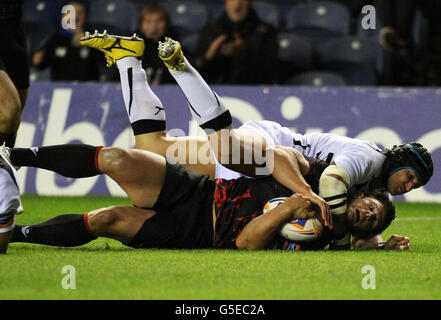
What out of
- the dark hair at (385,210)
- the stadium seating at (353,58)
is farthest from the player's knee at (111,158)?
the stadium seating at (353,58)

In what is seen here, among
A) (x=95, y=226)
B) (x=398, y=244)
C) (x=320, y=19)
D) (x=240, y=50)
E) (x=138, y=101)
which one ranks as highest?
(x=320, y=19)

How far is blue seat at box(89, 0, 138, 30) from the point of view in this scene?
9852 mm

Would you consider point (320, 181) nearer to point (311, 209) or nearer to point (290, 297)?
point (311, 209)

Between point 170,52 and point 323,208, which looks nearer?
point 323,208

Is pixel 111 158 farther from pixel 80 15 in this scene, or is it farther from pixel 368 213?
Answer: pixel 80 15

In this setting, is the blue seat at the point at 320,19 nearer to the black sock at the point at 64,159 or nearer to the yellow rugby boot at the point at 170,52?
the yellow rugby boot at the point at 170,52

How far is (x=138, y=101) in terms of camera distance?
5.23m

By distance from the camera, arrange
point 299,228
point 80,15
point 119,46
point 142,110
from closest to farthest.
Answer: point 299,228 < point 142,110 < point 119,46 < point 80,15

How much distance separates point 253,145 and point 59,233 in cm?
120

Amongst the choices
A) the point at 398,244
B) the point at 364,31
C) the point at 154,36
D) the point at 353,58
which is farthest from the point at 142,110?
the point at 364,31

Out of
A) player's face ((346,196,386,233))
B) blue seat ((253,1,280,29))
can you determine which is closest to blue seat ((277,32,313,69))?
blue seat ((253,1,280,29))

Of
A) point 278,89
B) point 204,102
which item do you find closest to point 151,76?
point 278,89

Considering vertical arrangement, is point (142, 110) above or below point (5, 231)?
above

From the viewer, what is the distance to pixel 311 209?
4.48 meters
